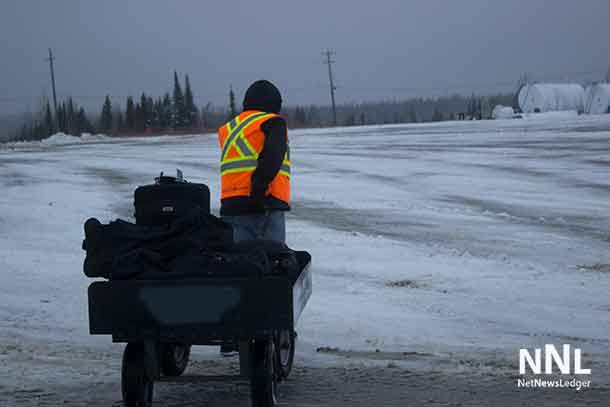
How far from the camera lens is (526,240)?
12.2m

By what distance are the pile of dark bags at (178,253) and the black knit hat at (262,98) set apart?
153 centimetres

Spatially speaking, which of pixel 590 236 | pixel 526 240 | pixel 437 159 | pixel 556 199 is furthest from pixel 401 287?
pixel 437 159

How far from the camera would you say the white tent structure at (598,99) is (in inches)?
3068

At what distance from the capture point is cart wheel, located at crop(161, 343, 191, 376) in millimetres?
6039

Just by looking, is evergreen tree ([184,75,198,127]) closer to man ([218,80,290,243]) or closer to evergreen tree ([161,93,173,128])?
evergreen tree ([161,93,173,128])

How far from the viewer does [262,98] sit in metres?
6.70

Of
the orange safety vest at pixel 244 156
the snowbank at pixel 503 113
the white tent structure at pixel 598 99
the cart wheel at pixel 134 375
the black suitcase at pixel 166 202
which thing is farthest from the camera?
the snowbank at pixel 503 113

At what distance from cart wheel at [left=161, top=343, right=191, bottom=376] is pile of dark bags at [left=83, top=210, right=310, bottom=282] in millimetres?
890

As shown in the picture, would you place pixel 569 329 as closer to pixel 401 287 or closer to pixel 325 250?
pixel 401 287

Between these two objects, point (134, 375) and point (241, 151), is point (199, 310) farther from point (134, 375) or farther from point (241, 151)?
point (241, 151)

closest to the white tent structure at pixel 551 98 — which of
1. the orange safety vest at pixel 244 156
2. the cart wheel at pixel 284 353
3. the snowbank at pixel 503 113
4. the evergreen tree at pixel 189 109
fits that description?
the snowbank at pixel 503 113

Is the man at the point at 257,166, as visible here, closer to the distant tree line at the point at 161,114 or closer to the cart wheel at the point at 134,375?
the cart wheel at the point at 134,375

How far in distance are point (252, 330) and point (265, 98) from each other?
225cm

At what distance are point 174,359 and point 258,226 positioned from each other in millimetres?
1163
